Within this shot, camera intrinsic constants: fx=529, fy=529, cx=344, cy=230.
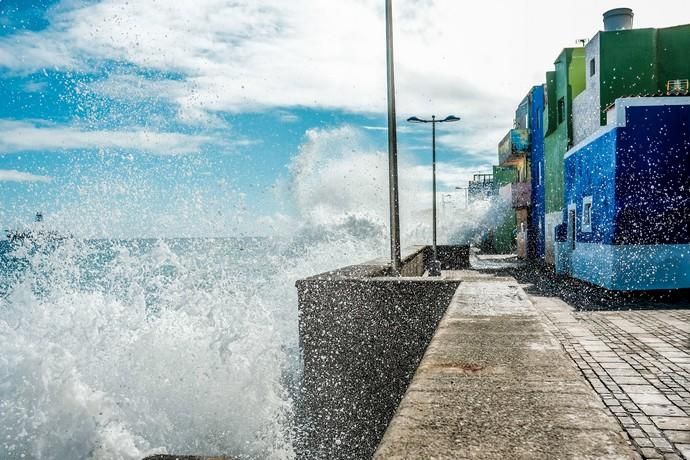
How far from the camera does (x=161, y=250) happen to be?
40.0 ft

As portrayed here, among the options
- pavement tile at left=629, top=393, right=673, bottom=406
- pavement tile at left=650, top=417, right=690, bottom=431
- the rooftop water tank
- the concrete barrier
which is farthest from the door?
pavement tile at left=650, top=417, right=690, bottom=431

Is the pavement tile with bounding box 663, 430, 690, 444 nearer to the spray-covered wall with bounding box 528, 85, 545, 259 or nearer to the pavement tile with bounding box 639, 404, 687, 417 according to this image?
the pavement tile with bounding box 639, 404, 687, 417

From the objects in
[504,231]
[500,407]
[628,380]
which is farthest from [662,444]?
[504,231]

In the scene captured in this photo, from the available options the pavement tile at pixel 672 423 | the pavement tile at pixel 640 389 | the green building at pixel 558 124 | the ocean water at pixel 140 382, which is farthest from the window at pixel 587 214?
the pavement tile at pixel 672 423

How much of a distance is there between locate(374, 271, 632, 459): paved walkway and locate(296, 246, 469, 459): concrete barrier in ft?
7.78

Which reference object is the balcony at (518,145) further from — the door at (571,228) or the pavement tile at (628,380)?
the pavement tile at (628,380)

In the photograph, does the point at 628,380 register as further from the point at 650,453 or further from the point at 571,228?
the point at 571,228

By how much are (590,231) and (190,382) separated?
12180 mm

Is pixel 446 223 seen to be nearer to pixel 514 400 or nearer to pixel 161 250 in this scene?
pixel 161 250

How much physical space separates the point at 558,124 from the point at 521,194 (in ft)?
27.6

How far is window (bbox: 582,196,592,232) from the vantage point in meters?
15.8

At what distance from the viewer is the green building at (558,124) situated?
67.3 feet

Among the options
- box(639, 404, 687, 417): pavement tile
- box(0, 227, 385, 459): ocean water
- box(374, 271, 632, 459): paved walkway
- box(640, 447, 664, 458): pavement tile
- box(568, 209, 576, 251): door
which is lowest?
box(0, 227, 385, 459): ocean water

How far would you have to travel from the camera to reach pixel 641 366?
19.9 ft
